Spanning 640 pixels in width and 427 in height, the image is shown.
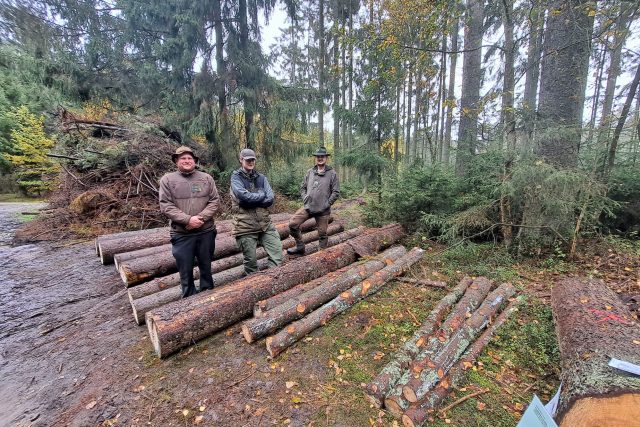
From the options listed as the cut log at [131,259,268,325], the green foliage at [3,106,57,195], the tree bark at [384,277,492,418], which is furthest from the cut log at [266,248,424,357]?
the green foliage at [3,106,57,195]

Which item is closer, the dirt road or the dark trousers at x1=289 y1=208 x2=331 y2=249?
the dirt road

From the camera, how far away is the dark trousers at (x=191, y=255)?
142 inches

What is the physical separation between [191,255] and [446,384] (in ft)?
10.8

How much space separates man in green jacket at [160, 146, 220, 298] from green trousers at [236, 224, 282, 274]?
626mm

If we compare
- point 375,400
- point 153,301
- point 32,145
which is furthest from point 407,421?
point 32,145

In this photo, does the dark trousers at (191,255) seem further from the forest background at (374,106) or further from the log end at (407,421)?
the forest background at (374,106)

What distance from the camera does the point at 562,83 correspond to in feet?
16.1

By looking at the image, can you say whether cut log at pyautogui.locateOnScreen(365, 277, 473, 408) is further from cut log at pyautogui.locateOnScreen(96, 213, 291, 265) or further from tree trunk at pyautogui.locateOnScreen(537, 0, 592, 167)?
cut log at pyautogui.locateOnScreen(96, 213, 291, 265)

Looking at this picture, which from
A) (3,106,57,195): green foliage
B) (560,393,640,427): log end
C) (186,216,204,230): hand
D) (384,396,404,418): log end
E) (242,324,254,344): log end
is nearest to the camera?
(560,393,640,427): log end

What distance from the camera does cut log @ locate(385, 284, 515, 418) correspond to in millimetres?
2139

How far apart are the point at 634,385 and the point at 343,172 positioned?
59.5 ft

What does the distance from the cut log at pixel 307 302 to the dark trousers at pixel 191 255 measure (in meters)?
1.09

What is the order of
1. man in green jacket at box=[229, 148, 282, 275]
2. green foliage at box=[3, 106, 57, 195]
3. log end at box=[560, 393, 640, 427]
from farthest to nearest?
green foliage at box=[3, 106, 57, 195] → man in green jacket at box=[229, 148, 282, 275] → log end at box=[560, 393, 640, 427]

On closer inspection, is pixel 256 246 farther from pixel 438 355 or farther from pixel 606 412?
pixel 606 412
